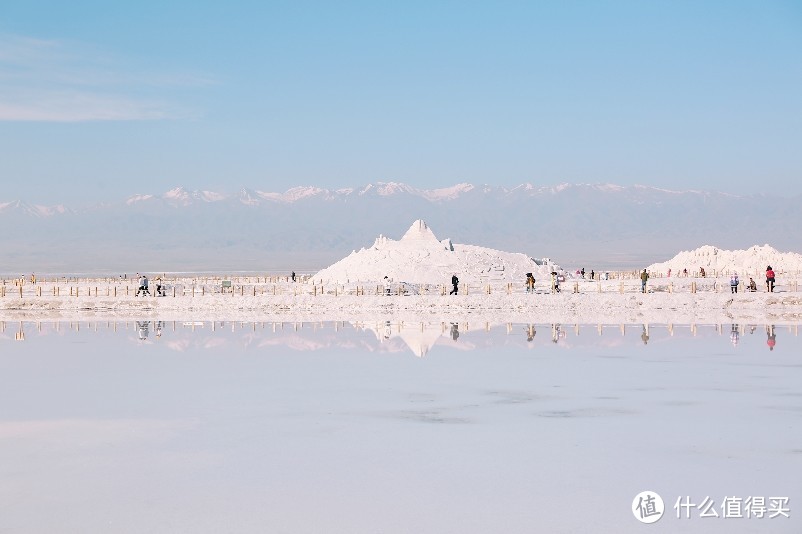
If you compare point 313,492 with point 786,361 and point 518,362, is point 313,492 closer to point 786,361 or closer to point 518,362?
point 518,362

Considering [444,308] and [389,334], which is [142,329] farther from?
[444,308]

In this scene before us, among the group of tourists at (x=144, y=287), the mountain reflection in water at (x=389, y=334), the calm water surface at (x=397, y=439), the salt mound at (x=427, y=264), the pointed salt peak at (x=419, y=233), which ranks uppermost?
the pointed salt peak at (x=419, y=233)

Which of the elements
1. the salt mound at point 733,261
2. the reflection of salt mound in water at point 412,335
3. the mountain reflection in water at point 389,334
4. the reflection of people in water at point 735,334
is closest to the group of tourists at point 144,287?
the mountain reflection in water at point 389,334

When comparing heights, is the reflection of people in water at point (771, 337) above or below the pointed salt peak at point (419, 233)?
below

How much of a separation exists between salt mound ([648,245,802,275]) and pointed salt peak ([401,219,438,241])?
25.0 metres

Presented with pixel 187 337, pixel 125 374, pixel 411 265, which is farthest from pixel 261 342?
pixel 411 265

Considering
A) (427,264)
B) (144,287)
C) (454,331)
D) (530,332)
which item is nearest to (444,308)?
(454,331)

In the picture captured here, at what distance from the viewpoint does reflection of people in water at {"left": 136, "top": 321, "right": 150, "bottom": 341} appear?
30.9 metres

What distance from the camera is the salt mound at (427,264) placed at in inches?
2972

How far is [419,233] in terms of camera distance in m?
86.9

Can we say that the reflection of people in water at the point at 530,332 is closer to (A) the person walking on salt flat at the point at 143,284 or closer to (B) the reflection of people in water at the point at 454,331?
(B) the reflection of people in water at the point at 454,331

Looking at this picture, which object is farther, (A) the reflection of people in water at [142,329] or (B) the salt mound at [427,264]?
(B) the salt mound at [427,264]

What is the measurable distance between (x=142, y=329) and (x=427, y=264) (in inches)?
1776

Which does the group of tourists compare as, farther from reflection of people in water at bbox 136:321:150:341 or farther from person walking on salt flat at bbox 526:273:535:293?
person walking on salt flat at bbox 526:273:535:293
